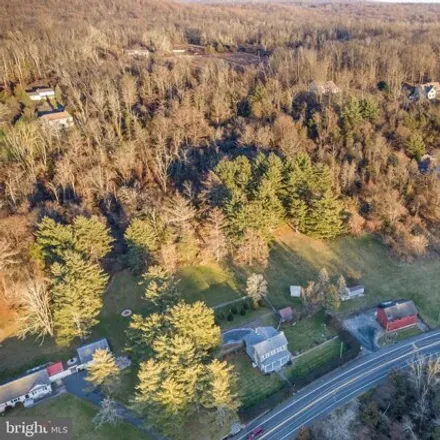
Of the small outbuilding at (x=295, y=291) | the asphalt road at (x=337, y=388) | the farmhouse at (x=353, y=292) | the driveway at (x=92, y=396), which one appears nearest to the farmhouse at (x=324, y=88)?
the farmhouse at (x=353, y=292)

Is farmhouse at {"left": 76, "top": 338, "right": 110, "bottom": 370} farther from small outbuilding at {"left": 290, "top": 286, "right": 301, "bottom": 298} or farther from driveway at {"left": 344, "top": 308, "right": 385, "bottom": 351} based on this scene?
driveway at {"left": 344, "top": 308, "right": 385, "bottom": 351}

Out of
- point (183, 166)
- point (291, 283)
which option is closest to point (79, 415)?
point (291, 283)

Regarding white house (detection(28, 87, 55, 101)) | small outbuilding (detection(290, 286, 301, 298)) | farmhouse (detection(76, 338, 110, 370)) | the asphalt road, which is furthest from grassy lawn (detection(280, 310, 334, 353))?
white house (detection(28, 87, 55, 101))

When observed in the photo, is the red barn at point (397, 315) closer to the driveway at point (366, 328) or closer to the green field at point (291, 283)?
the driveway at point (366, 328)

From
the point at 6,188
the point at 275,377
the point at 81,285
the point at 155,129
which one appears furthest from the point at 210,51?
the point at 275,377

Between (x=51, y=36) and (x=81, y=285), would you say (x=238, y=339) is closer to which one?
(x=81, y=285)

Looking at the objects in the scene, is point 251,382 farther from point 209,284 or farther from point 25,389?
point 25,389
